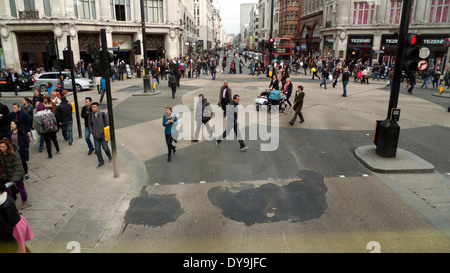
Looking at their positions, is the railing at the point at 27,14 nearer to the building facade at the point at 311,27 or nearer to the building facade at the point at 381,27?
the building facade at the point at 381,27

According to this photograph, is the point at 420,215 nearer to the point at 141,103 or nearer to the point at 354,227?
the point at 354,227

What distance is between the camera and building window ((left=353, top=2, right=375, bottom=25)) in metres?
38.8

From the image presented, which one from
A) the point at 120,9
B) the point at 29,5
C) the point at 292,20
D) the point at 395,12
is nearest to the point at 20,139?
the point at 29,5

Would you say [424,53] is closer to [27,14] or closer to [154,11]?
[27,14]

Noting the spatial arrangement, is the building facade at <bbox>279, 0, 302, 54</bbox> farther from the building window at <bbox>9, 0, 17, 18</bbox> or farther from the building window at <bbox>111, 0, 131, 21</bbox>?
the building window at <bbox>9, 0, 17, 18</bbox>

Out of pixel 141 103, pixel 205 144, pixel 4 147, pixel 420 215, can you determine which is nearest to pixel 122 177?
pixel 4 147

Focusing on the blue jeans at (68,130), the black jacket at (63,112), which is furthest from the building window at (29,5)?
the black jacket at (63,112)

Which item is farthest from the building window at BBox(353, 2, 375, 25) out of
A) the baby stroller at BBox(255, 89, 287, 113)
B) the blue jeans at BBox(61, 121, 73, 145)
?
the blue jeans at BBox(61, 121, 73, 145)

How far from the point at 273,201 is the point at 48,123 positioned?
6810 millimetres

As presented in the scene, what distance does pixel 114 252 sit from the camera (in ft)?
16.4

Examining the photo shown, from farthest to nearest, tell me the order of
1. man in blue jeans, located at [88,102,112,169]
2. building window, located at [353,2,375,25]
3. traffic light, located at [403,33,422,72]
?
building window, located at [353,2,375,25] → man in blue jeans, located at [88,102,112,169] → traffic light, located at [403,33,422,72]

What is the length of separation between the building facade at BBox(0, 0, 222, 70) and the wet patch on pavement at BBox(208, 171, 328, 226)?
24.8m

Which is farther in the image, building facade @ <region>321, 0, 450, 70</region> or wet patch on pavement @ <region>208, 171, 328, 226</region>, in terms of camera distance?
building facade @ <region>321, 0, 450, 70</region>
